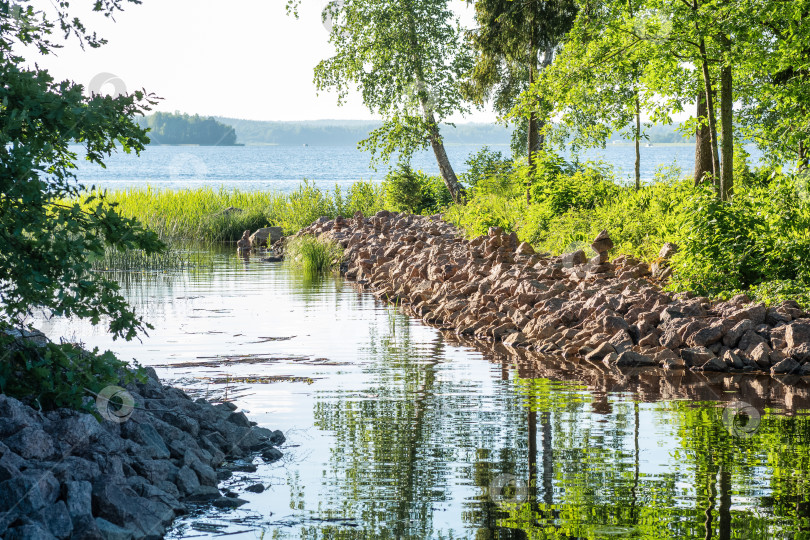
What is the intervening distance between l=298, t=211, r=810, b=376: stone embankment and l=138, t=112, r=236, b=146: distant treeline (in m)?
151

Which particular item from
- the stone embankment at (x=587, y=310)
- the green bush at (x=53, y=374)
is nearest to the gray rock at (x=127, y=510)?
the green bush at (x=53, y=374)

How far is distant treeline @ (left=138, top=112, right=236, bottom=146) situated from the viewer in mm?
168625

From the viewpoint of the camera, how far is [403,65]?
27.9 m

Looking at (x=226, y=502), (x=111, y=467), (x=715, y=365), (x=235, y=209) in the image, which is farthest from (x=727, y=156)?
(x=235, y=209)

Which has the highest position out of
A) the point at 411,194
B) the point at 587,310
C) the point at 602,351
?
the point at 411,194

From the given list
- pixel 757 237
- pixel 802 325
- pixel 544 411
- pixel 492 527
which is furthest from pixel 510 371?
pixel 492 527

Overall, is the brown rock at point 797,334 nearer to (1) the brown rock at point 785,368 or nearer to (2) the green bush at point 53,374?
(1) the brown rock at point 785,368

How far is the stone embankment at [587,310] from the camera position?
1041 cm

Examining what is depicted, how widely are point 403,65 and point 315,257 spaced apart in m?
8.17

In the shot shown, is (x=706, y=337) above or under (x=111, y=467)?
above

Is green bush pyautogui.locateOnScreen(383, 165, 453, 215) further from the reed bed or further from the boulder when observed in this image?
the boulder

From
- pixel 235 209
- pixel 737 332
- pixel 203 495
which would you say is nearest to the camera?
pixel 203 495

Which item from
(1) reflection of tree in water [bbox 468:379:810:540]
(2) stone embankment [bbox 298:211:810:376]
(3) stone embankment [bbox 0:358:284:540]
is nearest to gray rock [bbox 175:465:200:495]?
(3) stone embankment [bbox 0:358:284:540]

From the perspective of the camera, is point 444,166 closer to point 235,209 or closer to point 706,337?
point 235,209
